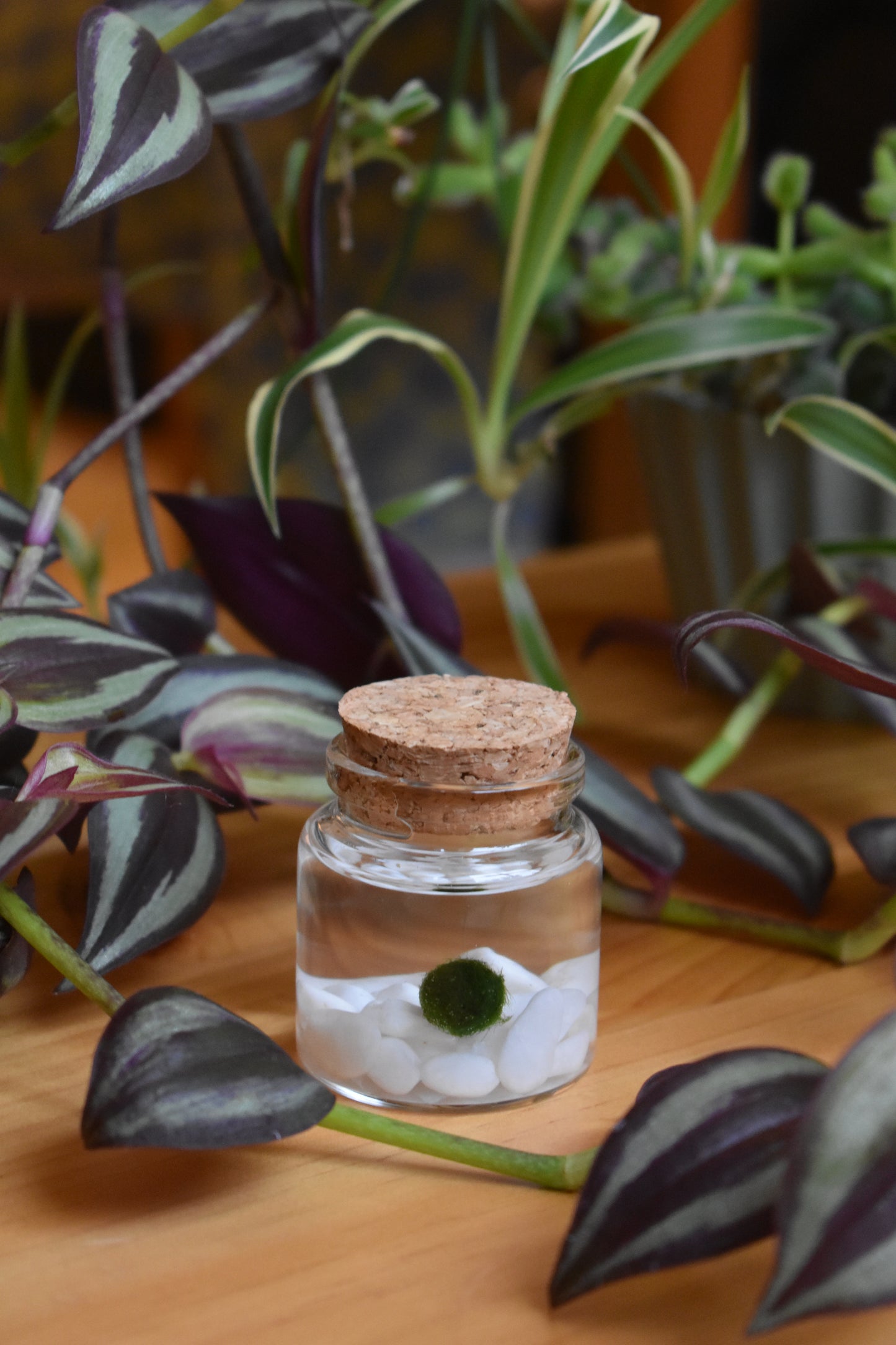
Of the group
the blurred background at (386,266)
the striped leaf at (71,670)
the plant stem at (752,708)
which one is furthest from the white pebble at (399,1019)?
the blurred background at (386,266)

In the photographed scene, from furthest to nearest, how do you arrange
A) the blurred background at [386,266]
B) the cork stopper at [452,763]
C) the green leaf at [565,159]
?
the blurred background at [386,266] < the green leaf at [565,159] < the cork stopper at [452,763]

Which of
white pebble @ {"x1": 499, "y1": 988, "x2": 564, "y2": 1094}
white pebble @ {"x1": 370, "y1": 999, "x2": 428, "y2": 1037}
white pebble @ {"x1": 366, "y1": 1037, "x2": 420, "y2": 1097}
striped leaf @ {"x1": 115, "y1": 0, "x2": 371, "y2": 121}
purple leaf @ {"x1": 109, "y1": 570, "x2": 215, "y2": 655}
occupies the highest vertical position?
striped leaf @ {"x1": 115, "y1": 0, "x2": 371, "y2": 121}

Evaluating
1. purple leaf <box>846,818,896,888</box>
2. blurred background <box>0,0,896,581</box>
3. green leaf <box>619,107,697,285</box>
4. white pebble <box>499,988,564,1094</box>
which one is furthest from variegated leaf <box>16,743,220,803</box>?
blurred background <box>0,0,896,581</box>

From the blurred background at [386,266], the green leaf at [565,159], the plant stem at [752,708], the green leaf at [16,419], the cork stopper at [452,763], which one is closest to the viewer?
the cork stopper at [452,763]

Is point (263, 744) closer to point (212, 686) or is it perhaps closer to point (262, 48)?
point (212, 686)

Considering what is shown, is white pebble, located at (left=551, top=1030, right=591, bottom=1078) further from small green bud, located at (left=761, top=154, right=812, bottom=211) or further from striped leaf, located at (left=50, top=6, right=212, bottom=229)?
small green bud, located at (left=761, top=154, right=812, bottom=211)

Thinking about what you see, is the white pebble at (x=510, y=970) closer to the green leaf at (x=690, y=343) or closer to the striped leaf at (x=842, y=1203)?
the striped leaf at (x=842, y=1203)

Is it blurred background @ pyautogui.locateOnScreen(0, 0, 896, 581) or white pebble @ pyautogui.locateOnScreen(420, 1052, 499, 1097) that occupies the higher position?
white pebble @ pyautogui.locateOnScreen(420, 1052, 499, 1097)
